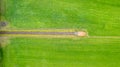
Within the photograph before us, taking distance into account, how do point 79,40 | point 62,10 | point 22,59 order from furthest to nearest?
point 62,10
point 79,40
point 22,59

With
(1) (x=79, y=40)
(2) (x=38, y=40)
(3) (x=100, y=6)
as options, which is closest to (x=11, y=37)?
(2) (x=38, y=40)

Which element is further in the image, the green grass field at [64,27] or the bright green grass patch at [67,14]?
the bright green grass patch at [67,14]

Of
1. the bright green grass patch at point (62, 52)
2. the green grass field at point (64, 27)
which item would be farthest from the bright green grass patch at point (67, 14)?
the bright green grass patch at point (62, 52)

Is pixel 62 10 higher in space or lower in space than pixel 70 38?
higher

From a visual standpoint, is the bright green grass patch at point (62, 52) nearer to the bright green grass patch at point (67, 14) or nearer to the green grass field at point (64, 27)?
the green grass field at point (64, 27)

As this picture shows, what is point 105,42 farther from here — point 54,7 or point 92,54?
point 54,7

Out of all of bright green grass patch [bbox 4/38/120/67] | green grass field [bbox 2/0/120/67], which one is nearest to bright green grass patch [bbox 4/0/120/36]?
green grass field [bbox 2/0/120/67]

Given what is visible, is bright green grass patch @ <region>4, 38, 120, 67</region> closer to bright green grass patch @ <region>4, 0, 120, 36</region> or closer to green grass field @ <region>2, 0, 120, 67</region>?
green grass field @ <region>2, 0, 120, 67</region>

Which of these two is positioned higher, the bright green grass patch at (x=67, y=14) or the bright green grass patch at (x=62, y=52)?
the bright green grass patch at (x=67, y=14)
